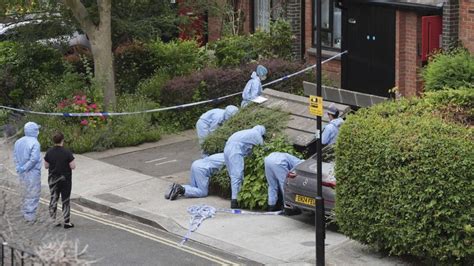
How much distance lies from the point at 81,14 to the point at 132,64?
331cm

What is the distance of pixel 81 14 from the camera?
2108 centimetres

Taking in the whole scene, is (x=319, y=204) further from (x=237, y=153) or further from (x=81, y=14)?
(x=81, y=14)

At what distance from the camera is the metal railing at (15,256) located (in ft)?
26.7

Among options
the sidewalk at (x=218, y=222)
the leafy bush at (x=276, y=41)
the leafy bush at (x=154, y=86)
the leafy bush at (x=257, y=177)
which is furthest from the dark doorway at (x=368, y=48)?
the leafy bush at (x=257, y=177)

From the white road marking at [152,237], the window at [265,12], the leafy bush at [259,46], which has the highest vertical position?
the window at [265,12]

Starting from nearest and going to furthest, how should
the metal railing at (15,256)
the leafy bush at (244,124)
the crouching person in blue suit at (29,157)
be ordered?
1. the metal railing at (15,256)
2. the crouching person in blue suit at (29,157)
3. the leafy bush at (244,124)

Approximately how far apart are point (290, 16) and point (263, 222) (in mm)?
10272

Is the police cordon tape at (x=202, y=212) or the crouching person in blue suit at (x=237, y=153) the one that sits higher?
the crouching person in blue suit at (x=237, y=153)

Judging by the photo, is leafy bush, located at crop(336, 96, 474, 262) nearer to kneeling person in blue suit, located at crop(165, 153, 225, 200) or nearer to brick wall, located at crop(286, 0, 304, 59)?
kneeling person in blue suit, located at crop(165, 153, 225, 200)

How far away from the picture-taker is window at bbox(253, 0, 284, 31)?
84.8ft

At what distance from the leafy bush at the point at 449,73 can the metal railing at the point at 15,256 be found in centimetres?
1096

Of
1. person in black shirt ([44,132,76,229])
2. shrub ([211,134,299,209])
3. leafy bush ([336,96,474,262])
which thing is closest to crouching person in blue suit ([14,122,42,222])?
person in black shirt ([44,132,76,229])

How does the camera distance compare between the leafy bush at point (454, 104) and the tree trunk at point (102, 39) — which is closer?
the leafy bush at point (454, 104)

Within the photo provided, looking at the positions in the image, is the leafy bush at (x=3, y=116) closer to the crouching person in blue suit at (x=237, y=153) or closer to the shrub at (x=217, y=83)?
the shrub at (x=217, y=83)
